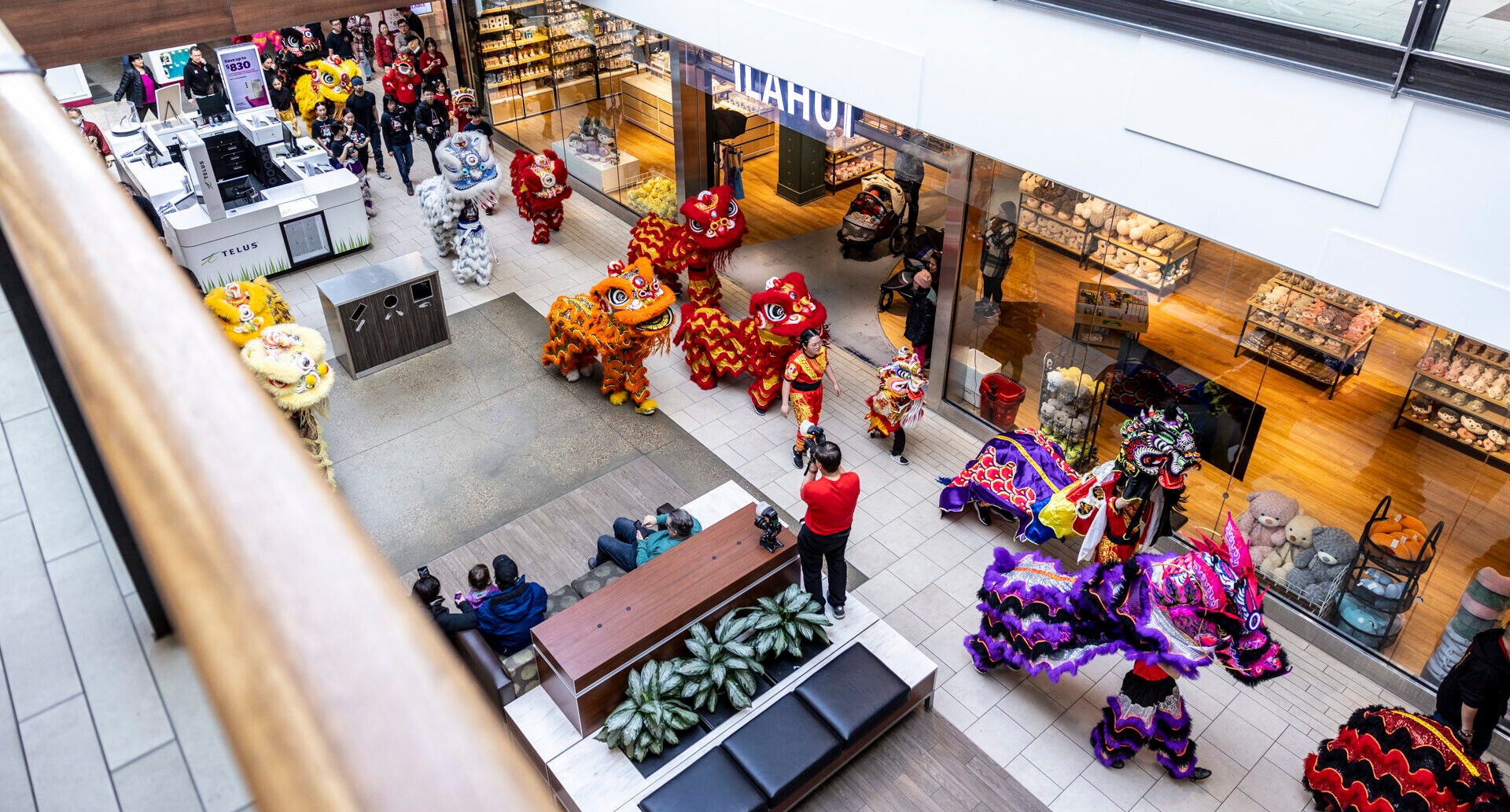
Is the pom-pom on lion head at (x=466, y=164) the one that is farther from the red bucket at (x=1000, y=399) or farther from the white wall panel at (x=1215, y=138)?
the red bucket at (x=1000, y=399)

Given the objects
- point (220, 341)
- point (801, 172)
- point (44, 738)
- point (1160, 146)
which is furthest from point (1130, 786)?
point (801, 172)

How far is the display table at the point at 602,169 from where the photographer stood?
43.4 ft

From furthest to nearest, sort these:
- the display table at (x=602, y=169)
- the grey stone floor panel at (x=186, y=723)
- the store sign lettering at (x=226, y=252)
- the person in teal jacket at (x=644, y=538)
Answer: the display table at (x=602, y=169), the store sign lettering at (x=226, y=252), the person in teal jacket at (x=644, y=538), the grey stone floor panel at (x=186, y=723)

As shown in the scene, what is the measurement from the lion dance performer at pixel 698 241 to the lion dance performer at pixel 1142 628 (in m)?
4.98

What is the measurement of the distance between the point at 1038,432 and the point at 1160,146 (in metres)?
2.93

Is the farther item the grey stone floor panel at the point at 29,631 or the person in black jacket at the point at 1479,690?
the person in black jacket at the point at 1479,690

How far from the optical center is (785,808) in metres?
5.93

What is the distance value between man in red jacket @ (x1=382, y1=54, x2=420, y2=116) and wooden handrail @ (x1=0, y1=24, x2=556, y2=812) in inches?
558

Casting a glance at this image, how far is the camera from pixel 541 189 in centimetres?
1245

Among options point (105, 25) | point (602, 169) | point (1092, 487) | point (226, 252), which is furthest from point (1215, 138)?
point (226, 252)

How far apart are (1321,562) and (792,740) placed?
4.13 metres

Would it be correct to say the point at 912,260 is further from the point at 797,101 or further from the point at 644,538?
the point at 644,538

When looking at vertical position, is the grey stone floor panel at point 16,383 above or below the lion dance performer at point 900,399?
above

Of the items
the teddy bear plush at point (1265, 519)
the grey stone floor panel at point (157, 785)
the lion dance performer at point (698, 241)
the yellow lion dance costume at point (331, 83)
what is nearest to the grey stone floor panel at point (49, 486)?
the grey stone floor panel at point (157, 785)
